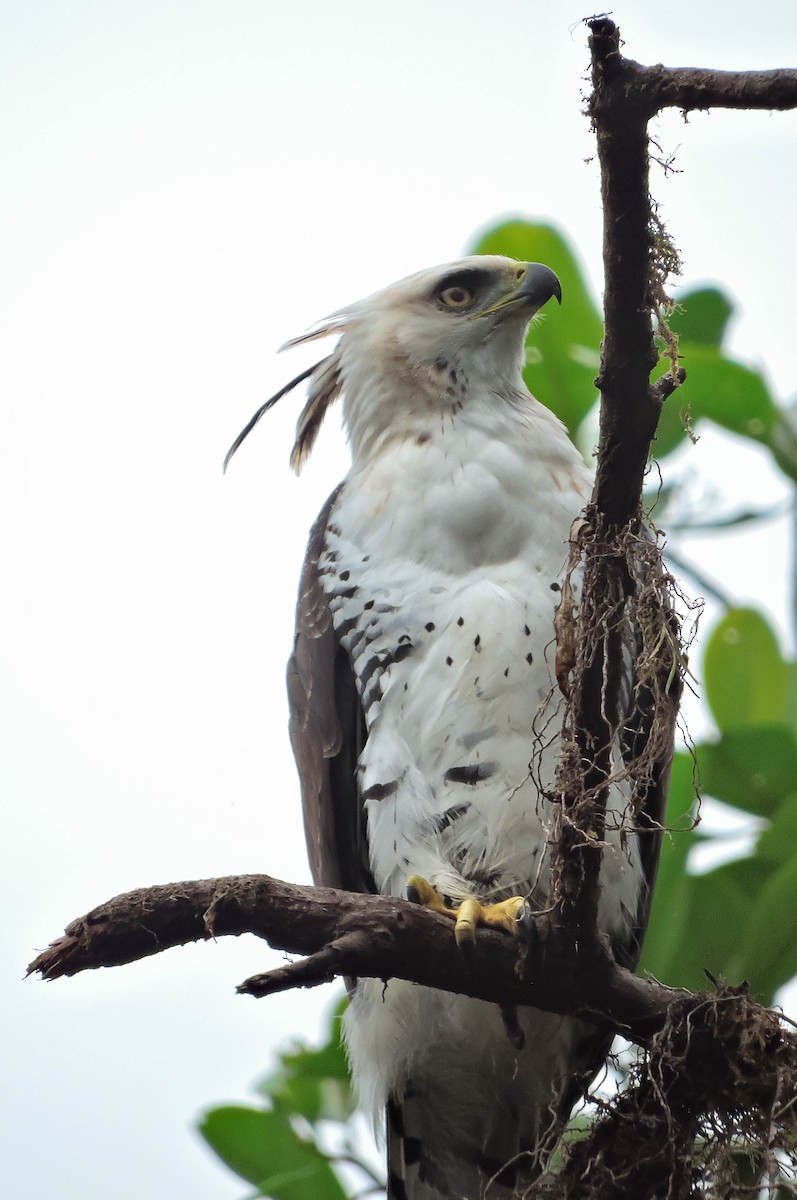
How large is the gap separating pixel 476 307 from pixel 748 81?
1.77m

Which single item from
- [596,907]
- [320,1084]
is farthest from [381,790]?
[320,1084]

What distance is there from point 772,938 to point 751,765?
60 centimetres

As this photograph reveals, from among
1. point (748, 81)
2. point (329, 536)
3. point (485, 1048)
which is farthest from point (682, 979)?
point (748, 81)

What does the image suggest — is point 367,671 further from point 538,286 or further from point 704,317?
point 704,317

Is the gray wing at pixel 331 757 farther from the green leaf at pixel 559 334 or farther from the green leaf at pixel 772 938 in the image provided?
the green leaf at pixel 559 334

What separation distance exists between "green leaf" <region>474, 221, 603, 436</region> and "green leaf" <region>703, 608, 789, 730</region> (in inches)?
40.2

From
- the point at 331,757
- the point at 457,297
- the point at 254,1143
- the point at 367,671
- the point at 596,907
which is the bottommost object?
the point at 254,1143

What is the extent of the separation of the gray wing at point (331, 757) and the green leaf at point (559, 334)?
1803mm

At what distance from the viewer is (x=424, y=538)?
11.1 feet

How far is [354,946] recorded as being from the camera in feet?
7.63

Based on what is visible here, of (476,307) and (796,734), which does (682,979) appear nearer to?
(796,734)

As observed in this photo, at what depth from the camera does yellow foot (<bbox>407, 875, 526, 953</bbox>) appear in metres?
2.56

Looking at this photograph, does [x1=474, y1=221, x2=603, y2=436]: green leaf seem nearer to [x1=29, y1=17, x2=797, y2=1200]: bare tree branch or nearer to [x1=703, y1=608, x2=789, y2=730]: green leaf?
[x1=703, y1=608, x2=789, y2=730]: green leaf

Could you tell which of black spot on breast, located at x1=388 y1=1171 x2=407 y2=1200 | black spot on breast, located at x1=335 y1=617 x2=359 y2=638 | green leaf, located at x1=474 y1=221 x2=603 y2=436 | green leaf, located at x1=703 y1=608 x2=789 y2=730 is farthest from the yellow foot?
green leaf, located at x1=474 y1=221 x2=603 y2=436
